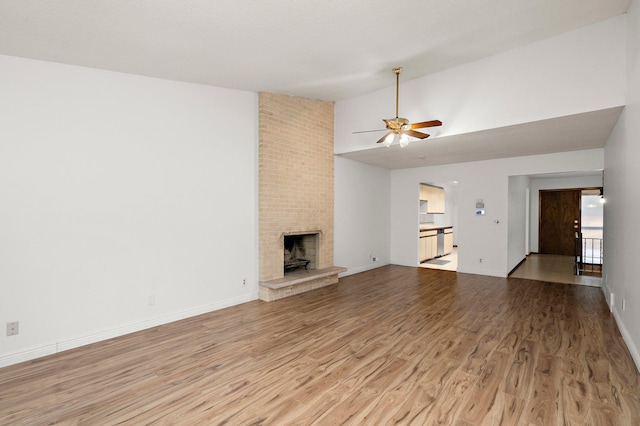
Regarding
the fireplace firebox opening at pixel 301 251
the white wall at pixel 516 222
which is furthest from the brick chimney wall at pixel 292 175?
the white wall at pixel 516 222

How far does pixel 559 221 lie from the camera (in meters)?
9.50

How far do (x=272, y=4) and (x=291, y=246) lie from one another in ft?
13.2

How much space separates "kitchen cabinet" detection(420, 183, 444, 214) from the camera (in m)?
8.30

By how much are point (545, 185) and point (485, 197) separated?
14.0ft

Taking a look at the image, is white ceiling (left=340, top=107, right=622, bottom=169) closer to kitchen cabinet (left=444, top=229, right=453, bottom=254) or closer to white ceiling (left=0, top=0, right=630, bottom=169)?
white ceiling (left=0, top=0, right=630, bottom=169)

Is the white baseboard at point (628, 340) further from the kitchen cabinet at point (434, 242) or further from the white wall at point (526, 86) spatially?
the kitchen cabinet at point (434, 242)

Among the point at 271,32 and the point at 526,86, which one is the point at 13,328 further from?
the point at 526,86

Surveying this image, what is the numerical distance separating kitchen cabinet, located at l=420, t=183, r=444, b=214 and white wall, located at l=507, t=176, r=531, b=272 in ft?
6.78

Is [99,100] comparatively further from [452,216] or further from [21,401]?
[452,216]

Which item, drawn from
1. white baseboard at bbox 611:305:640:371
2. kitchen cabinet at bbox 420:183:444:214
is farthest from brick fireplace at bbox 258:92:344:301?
white baseboard at bbox 611:305:640:371

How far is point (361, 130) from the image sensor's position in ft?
17.6

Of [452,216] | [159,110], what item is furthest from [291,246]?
[452,216]

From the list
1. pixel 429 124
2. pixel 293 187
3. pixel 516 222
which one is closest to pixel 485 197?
pixel 516 222

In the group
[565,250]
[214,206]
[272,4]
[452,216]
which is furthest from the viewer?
[452,216]
